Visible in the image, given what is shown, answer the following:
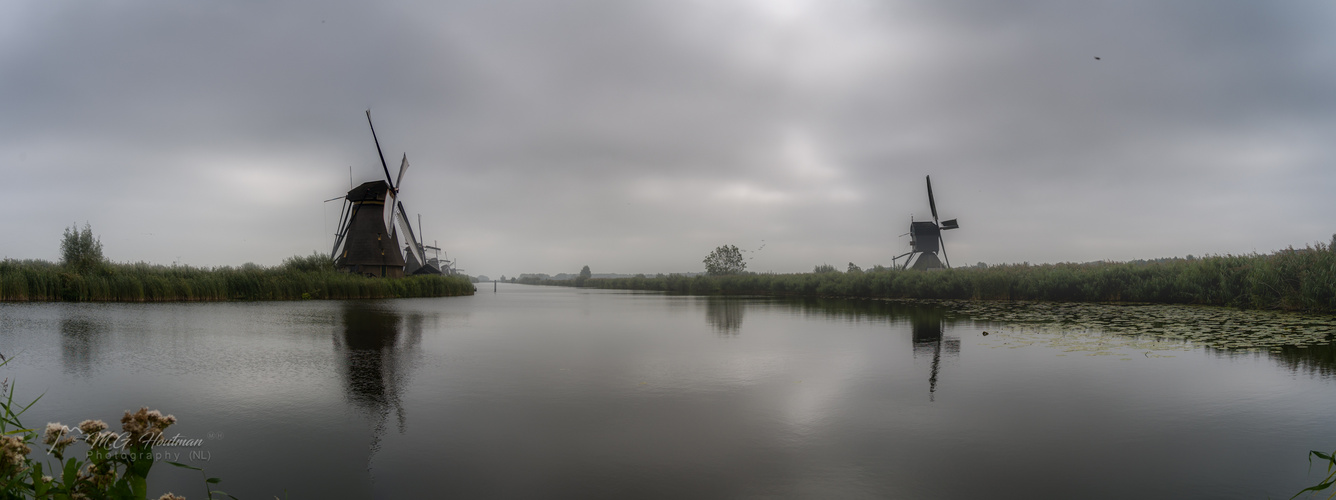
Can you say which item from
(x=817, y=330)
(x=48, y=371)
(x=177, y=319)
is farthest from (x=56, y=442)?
(x=177, y=319)

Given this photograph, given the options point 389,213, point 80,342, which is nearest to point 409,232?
point 389,213

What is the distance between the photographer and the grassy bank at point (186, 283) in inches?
741

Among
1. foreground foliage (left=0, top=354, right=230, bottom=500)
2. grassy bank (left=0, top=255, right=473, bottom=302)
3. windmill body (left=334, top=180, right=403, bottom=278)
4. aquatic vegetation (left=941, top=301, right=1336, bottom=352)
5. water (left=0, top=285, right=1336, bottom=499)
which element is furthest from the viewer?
windmill body (left=334, top=180, right=403, bottom=278)

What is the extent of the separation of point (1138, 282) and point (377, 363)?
23.9 m

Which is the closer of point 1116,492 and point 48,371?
point 1116,492

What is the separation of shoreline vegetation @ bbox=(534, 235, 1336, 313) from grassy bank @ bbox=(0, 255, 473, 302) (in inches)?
936

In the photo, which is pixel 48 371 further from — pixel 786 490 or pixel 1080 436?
pixel 1080 436

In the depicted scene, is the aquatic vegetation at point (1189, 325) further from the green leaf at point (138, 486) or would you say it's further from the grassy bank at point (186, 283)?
the grassy bank at point (186, 283)

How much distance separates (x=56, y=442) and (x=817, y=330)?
1199 centimetres

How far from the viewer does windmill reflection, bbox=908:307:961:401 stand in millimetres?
6766

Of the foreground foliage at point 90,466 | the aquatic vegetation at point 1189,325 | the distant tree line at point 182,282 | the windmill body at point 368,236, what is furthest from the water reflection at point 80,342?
the windmill body at point 368,236

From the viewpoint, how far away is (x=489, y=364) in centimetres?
787

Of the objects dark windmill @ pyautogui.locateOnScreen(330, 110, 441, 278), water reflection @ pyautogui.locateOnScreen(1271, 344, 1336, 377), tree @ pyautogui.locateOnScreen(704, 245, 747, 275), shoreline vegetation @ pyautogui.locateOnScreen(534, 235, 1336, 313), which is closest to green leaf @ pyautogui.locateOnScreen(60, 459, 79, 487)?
water reflection @ pyautogui.locateOnScreen(1271, 344, 1336, 377)

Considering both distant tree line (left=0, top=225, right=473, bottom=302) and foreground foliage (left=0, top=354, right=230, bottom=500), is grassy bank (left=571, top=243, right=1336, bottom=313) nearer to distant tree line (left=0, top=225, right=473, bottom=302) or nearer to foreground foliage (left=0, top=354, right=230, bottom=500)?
foreground foliage (left=0, top=354, right=230, bottom=500)
